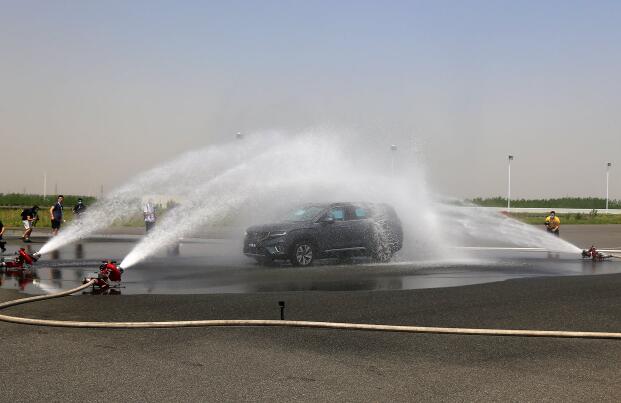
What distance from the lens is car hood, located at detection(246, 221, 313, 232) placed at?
1838cm

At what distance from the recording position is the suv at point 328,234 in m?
18.3

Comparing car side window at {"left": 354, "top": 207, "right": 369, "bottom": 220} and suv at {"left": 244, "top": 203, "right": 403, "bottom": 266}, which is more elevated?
car side window at {"left": 354, "top": 207, "right": 369, "bottom": 220}

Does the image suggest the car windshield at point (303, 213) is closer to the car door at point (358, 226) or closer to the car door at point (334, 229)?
the car door at point (334, 229)

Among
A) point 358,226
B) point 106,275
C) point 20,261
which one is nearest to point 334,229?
point 358,226

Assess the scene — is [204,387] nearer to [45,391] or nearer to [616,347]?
[45,391]

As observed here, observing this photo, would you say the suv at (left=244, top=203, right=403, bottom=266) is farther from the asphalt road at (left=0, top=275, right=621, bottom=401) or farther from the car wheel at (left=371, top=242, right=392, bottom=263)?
the asphalt road at (left=0, top=275, right=621, bottom=401)

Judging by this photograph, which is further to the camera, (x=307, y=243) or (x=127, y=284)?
(x=307, y=243)

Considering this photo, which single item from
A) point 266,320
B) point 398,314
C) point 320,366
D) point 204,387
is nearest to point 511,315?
point 398,314

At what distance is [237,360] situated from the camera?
23.8 ft

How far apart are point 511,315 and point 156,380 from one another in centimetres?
586

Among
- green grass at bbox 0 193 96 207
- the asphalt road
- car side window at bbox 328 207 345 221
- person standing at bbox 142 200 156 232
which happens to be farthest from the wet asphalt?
green grass at bbox 0 193 96 207

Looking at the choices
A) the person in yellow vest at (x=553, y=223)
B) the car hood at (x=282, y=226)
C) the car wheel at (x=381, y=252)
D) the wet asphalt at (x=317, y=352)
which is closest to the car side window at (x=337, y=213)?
the car hood at (x=282, y=226)

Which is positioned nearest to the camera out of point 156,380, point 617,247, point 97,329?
point 156,380

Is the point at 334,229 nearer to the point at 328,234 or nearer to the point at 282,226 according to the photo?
the point at 328,234
